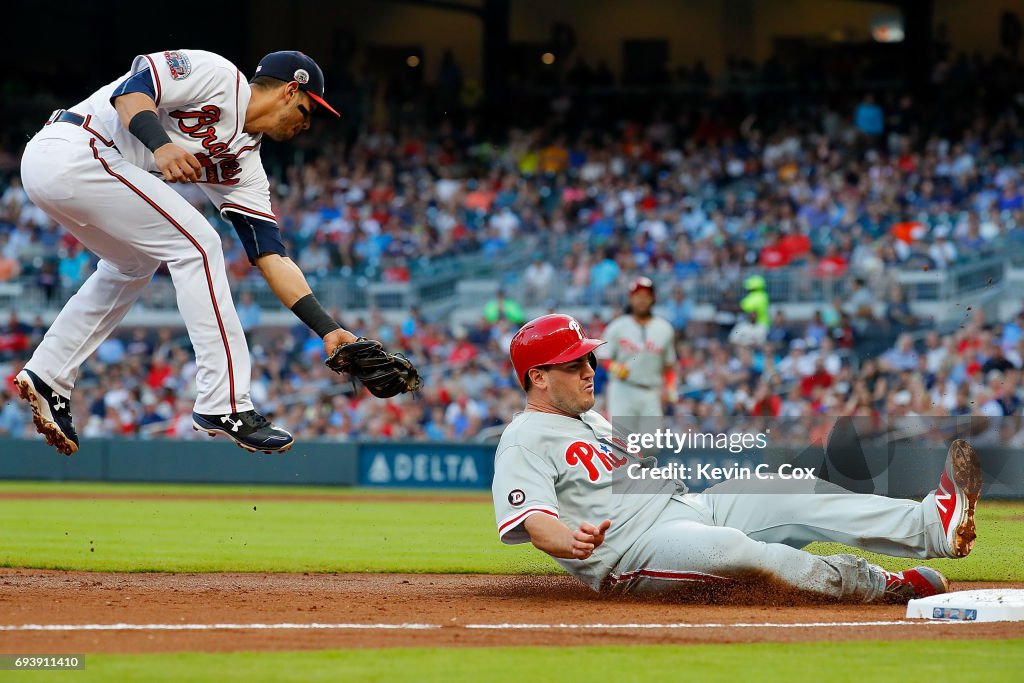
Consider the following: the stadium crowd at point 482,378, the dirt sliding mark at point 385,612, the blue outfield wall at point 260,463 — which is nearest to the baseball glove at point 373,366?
the dirt sliding mark at point 385,612

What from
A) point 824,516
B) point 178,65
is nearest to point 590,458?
point 824,516

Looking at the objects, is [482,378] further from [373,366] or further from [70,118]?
[70,118]

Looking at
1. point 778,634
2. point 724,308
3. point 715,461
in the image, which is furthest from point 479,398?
point 778,634

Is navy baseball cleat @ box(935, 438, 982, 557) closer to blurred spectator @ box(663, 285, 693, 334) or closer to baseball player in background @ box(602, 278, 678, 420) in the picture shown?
baseball player in background @ box(602, 278, 678, 420)

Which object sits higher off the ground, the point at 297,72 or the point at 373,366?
the point at 297,72

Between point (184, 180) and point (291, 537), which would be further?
point (291, 537)

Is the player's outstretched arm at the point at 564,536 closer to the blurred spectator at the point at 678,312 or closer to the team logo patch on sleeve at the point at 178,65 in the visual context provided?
the team logo patch on sleeve at the point at 178,65

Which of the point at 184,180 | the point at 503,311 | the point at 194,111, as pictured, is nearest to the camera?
the point at 184,180
